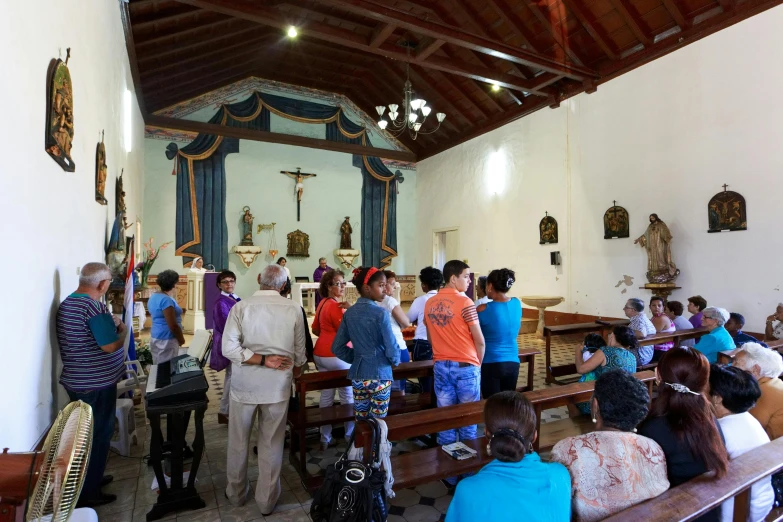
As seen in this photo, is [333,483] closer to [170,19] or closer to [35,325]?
[35,325]

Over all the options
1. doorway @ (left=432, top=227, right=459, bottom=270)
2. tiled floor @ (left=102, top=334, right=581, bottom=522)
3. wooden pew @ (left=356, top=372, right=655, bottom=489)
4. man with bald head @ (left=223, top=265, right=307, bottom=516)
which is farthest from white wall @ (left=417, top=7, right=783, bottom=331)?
man with bald head @ (left=223, top=265, right=307, bottom=516)

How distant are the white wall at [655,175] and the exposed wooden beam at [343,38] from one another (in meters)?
1.38

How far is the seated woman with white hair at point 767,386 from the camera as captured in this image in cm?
227

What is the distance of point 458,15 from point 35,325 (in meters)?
8.75

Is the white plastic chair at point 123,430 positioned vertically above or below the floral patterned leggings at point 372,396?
below

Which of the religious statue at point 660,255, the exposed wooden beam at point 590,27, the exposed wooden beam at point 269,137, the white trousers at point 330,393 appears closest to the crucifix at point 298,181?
the exposed wooden beam at point 269,137

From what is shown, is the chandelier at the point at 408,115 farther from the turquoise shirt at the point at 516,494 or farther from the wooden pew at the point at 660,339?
the turquoise shirt at the point at 516,494

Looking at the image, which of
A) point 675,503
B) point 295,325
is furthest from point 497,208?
point 675,503

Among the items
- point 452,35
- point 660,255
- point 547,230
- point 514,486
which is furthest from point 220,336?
point 547,230

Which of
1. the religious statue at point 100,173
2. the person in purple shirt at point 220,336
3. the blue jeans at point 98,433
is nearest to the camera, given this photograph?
the blue jeans at point 98,433

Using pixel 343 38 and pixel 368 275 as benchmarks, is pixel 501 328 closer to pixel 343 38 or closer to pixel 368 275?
pixel 368 275

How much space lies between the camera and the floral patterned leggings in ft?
8.41

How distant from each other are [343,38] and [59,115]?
A: 20.8ft

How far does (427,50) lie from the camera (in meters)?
7.80
